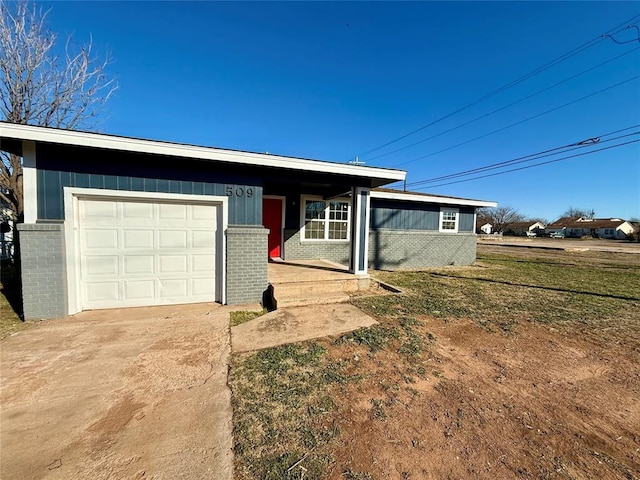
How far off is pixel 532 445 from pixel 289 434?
6.58 feet

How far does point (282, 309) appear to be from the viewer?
537cm

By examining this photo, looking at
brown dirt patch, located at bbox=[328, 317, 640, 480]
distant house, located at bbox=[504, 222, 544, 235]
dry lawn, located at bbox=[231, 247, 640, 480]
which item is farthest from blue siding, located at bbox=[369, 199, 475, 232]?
distant house, located at bbox=[504, 222, 544, 235]

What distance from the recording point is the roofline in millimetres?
4227

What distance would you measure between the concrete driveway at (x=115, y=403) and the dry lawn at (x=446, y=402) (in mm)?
305

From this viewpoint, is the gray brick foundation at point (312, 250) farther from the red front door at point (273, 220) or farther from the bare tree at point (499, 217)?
the bare tree at point (499, 217)

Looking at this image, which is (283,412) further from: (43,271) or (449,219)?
(449,219)

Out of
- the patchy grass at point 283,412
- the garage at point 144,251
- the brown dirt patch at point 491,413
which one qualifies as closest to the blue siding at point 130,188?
the garage at point 144,251

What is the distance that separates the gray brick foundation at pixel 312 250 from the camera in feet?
29.6

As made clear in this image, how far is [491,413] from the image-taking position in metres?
2.54

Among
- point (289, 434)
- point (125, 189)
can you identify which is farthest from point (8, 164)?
point (289, 434)

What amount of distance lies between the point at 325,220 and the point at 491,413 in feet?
24.6

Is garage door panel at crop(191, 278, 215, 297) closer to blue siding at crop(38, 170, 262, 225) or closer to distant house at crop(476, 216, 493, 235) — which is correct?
blue siding at crop(38, 170, 262, 225)

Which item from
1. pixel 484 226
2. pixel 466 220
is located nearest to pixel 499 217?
pixel 484 226

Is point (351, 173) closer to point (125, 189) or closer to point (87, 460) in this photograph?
point (125, 189)
